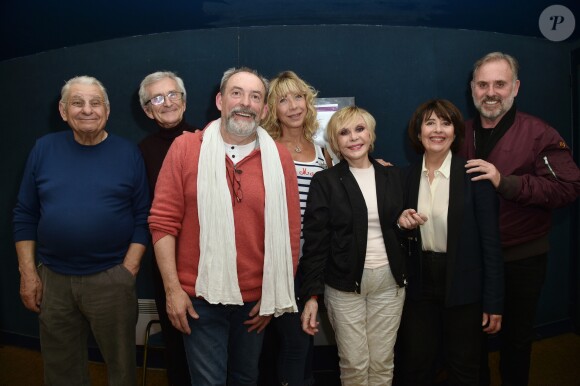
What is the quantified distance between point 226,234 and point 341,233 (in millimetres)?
527

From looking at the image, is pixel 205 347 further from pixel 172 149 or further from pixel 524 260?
pixel 524 260

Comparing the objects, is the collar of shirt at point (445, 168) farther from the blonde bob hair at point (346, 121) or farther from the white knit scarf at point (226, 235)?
the white knit scarf at point (226, 235)

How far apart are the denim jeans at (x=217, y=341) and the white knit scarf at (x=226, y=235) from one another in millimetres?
86

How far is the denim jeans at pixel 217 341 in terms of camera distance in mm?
1497

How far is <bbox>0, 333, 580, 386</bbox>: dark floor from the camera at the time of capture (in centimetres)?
251

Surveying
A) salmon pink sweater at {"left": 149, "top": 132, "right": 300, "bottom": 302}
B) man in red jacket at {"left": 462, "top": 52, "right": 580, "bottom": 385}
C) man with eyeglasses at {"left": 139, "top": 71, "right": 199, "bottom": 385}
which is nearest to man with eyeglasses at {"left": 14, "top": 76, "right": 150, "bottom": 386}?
man with eyeglasses at {"left": 139, "top": 71, "right": 199, "bottom": 385}

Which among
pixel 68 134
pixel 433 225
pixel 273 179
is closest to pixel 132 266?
pixel 68 134

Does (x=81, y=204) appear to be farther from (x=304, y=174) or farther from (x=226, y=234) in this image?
(x=304, y=174)

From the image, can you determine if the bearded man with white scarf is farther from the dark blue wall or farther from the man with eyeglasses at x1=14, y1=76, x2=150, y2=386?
the dark blue wall

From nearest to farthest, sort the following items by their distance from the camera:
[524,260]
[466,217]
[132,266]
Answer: [466,217], [132,266], [524,260]

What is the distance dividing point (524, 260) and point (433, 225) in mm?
634

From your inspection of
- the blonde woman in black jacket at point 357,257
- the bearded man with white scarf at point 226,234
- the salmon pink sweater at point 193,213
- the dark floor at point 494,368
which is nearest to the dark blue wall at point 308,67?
the dark floor at point 494,368

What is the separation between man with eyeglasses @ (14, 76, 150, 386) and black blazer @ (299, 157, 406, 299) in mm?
829

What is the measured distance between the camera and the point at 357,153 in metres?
1.73
